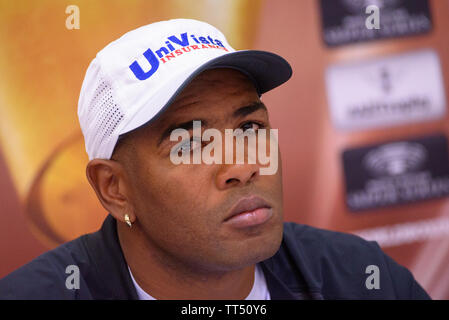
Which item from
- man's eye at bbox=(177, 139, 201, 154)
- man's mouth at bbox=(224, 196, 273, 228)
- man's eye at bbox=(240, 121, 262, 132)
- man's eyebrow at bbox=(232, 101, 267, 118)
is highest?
man's eyebrow at bbox=(232, 101, 267, 118)

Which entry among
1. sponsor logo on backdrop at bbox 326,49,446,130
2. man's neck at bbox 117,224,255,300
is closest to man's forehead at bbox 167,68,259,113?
man's neck at bbox 117,224,255,300

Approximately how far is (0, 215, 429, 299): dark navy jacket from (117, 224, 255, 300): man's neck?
0.04m

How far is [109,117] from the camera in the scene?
1.11m

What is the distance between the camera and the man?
108 cm

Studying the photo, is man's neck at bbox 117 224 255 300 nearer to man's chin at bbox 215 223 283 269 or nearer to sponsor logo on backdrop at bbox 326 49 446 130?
man's chin at bbox 215 223 283 269

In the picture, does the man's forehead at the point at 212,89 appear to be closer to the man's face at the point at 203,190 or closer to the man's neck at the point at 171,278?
the man's face at the point at 203,190

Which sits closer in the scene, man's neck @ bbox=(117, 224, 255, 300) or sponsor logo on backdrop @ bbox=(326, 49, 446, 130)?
man's neck @ bbox=(117, 224, 255, 300)

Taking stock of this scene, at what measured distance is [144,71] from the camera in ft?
3.60

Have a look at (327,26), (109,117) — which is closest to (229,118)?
(109,117)

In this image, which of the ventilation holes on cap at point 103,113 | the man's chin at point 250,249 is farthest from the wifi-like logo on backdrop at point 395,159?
the ventilation holes on cap at point 103,113

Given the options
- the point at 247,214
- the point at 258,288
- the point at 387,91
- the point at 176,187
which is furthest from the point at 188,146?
the point at 387,91

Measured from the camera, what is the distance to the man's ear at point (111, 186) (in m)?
1.20

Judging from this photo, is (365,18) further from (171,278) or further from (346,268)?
(171,278)
